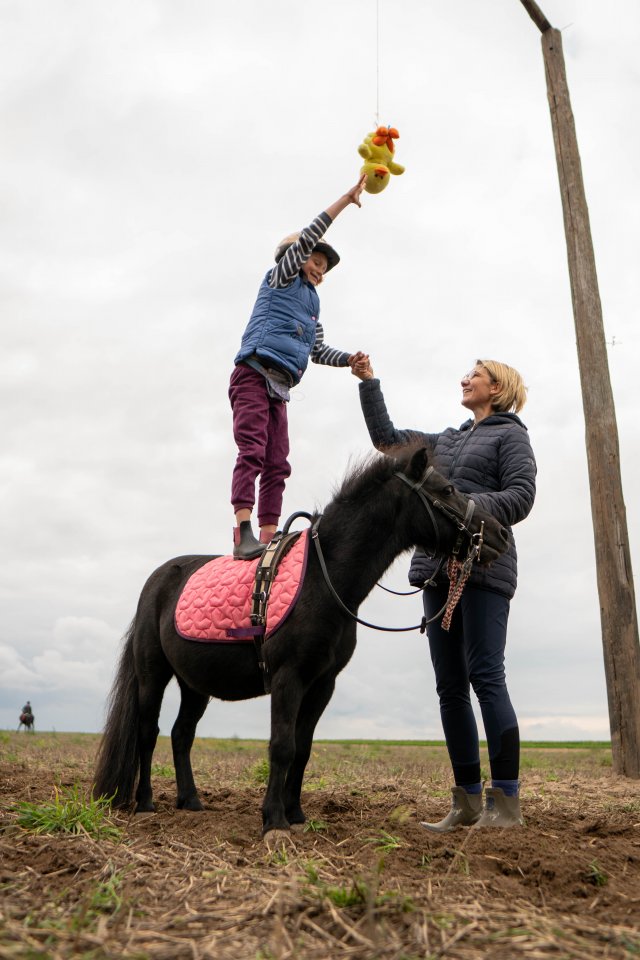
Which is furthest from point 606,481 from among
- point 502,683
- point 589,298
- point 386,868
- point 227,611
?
point 386,868

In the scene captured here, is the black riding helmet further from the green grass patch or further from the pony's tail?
the green grass patch

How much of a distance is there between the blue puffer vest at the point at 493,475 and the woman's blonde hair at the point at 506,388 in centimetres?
11

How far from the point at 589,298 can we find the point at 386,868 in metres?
8.47

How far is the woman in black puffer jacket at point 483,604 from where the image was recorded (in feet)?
16.9

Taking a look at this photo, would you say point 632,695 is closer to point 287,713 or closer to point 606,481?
point 606,481

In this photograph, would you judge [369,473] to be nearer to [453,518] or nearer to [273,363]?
[453,518]

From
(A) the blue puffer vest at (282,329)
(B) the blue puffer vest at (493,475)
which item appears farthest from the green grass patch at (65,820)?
(A) the blue puffer vest at (282,329)

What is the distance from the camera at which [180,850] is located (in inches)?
168

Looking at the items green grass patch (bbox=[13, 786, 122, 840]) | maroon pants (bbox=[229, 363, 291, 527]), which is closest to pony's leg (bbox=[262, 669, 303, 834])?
green grass patch (bbox=[13, 786, 122, 840])

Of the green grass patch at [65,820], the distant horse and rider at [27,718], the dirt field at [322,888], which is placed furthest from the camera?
the distant horse and rider at [27,718]

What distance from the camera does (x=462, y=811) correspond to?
5387 millimetres

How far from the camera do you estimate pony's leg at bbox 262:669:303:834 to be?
15.0 ft

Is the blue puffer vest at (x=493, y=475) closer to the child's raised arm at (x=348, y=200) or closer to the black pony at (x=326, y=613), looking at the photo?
the black pony at (x=326, y=613)

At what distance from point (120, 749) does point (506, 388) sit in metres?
3.78
